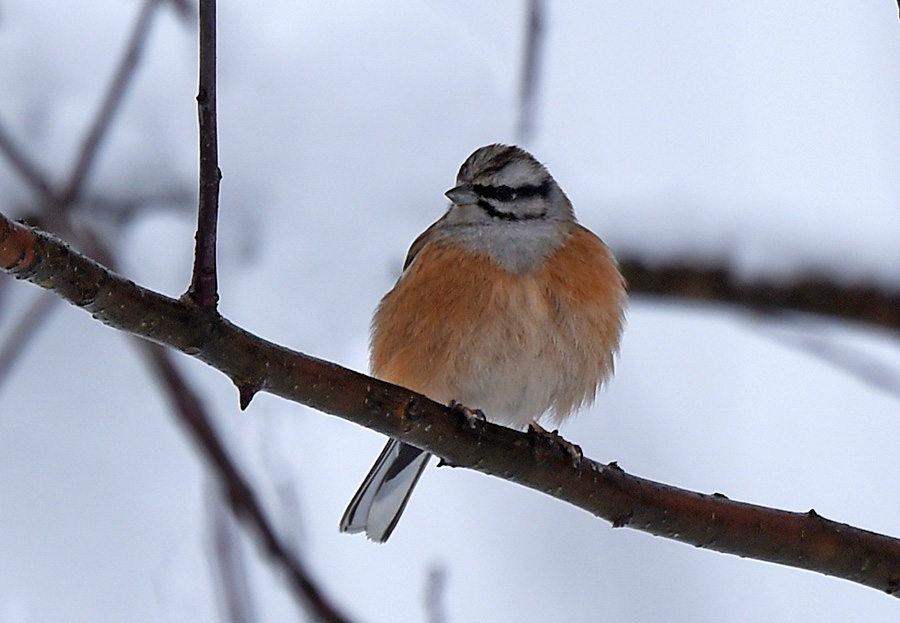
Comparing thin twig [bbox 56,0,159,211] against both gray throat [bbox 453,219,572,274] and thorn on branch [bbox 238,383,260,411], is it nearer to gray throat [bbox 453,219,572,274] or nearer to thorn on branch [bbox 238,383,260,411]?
thorn on branch [bbox 238,383,260,411]

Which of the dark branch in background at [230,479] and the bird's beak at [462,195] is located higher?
the bird's beak at [462,195]

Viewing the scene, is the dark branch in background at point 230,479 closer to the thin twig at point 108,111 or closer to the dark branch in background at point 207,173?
the thin twig at point 108,111

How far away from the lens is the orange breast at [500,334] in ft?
12.0

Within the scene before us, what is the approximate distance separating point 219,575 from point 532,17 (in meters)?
1.62

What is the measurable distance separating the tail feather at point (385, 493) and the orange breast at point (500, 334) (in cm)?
26

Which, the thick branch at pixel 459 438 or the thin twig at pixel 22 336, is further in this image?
the thin twig at pixel 22 336

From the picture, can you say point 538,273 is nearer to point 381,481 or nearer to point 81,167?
point 381,481

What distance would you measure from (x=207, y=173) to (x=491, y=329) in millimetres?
1794

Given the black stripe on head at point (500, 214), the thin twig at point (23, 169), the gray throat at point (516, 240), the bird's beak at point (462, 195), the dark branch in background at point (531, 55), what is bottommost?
the thin twig at point (23, 169)

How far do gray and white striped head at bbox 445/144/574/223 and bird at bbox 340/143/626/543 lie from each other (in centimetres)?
5

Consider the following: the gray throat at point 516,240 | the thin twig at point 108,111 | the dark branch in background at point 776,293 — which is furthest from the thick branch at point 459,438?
the dark branch in background at point 776,293

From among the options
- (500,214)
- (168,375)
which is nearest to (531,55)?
(500,214)

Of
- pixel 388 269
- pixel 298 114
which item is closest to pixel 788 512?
pixel 388 269

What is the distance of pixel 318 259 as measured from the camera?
4.55 meters
